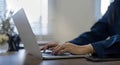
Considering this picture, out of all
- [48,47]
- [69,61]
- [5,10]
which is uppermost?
[5,10]

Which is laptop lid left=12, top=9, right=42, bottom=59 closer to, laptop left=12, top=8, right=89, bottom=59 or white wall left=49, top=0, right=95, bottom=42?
laptop left=12, top=8, right=89, bottom=59

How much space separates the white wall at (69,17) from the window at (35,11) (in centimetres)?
7

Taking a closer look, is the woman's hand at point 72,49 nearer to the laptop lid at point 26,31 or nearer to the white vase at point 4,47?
the laptop lid at point 26,31

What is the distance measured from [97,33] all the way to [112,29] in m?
0.11

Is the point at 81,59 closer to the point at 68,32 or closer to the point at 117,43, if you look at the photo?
the point at 117,43

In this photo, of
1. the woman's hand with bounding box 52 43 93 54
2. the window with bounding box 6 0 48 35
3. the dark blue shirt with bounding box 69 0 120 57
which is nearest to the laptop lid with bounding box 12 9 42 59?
the woman's hand with bounding box 52 43 93 54

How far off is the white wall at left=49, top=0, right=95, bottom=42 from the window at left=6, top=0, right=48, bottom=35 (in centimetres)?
7

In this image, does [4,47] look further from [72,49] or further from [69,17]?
[69,17]

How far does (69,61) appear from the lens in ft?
4.40

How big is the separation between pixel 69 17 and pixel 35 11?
1.30 ft

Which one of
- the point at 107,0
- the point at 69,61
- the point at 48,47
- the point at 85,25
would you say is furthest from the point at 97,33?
the point at 107,0

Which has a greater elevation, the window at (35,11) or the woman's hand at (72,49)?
the window at (35,11)

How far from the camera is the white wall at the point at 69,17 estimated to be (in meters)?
2.95

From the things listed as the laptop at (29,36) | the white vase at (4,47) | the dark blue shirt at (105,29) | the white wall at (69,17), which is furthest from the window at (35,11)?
the laptop at (29,36)
